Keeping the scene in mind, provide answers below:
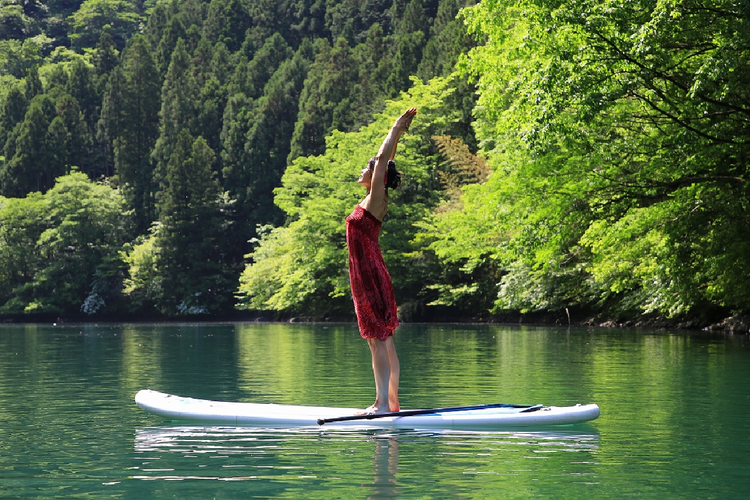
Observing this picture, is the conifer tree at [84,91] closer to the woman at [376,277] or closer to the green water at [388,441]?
the green water at [388,441]

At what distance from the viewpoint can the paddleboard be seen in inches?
328

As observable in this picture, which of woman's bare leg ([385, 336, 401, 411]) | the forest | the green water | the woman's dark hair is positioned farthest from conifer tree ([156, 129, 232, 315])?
the woman's dark hair

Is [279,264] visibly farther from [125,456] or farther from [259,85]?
[125,456]

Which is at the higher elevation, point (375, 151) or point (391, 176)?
point (375, 151)

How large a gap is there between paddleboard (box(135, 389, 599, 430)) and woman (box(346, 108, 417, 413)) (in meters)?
0.36

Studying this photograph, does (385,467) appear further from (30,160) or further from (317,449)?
(30,160)

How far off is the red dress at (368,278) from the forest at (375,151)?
8932 mm

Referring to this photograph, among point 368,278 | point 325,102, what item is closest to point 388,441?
point 368,278

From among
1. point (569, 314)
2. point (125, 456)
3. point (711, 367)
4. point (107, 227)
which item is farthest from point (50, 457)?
point (107, 227)

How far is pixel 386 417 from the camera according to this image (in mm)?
8492

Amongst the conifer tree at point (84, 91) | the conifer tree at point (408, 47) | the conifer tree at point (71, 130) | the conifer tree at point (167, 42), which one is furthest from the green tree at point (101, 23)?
→ the conifer tree at point (408, 47)

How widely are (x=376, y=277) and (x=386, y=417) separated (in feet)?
3.80

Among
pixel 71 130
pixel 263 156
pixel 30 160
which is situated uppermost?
pixel 71 130

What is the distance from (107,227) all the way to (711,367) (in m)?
66.0
